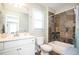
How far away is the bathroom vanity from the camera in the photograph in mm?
1757

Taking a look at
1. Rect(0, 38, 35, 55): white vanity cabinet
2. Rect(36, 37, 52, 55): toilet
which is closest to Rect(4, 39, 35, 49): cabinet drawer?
Rect(0, 38, 35, 55): white vanity cabinet

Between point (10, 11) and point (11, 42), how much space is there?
0.46 metres

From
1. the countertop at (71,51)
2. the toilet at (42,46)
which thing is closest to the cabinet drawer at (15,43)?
the toilet at (42,46)

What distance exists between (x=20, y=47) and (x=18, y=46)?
0.11ft

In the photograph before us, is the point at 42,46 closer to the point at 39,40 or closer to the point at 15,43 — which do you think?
the point at 39,40

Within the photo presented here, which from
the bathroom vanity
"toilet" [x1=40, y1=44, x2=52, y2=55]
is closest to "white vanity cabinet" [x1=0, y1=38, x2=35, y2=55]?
the bathroom vanity

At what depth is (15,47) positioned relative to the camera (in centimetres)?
180

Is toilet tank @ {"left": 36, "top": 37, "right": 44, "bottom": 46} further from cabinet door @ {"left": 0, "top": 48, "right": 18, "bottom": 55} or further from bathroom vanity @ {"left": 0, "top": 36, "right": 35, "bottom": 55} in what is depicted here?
cabinet door @ {"left": 0, "top": 48, "right": 18, "bottom": 55}

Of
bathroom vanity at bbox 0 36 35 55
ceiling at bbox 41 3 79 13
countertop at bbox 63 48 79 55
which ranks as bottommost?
countertop at bbox 63 48 79 55

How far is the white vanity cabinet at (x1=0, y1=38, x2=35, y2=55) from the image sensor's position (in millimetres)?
1771

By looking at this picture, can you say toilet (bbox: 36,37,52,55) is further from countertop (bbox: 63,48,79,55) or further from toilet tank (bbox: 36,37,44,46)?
countertop (bbox: 63,48,79,55)

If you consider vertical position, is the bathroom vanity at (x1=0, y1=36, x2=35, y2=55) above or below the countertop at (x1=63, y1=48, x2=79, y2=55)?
above

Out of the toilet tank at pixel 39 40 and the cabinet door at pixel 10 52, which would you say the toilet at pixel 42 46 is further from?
the cabinet door at pixel 10 52

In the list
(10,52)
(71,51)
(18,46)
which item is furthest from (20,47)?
(71,51)
